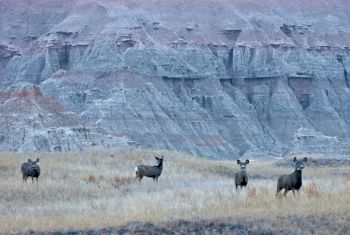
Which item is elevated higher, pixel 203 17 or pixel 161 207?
pixel 203 17

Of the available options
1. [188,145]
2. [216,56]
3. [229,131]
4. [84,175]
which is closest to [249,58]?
[216,56]

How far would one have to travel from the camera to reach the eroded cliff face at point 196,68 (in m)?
122

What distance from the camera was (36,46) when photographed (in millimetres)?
147750

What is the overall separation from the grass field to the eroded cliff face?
7458cm

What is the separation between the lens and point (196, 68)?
453ft

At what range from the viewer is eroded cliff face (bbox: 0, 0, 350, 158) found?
399 feet

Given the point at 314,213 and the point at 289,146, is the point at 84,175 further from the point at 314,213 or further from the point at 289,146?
the point at 289,146

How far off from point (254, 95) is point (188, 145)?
2486cm

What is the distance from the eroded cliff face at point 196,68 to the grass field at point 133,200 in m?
74.6

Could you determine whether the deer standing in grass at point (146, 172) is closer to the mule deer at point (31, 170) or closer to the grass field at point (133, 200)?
the grass field at point (133, 200)

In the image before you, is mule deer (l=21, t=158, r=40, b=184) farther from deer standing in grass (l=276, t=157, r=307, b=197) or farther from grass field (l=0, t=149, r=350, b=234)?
deer standing in grass (l=276, t=157, r=307, b=197)

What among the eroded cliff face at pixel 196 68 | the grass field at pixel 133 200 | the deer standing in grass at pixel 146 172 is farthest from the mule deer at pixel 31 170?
the eroded cliff face at pixel 196 68

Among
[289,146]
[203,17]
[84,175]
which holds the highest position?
[203,17]

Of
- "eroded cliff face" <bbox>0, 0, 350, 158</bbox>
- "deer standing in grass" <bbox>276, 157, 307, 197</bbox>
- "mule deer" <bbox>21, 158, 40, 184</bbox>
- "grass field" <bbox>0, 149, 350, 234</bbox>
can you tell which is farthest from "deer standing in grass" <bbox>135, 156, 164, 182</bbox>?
"eroded cliff face" <bbox>0, 0, 350, 158</bbox>
